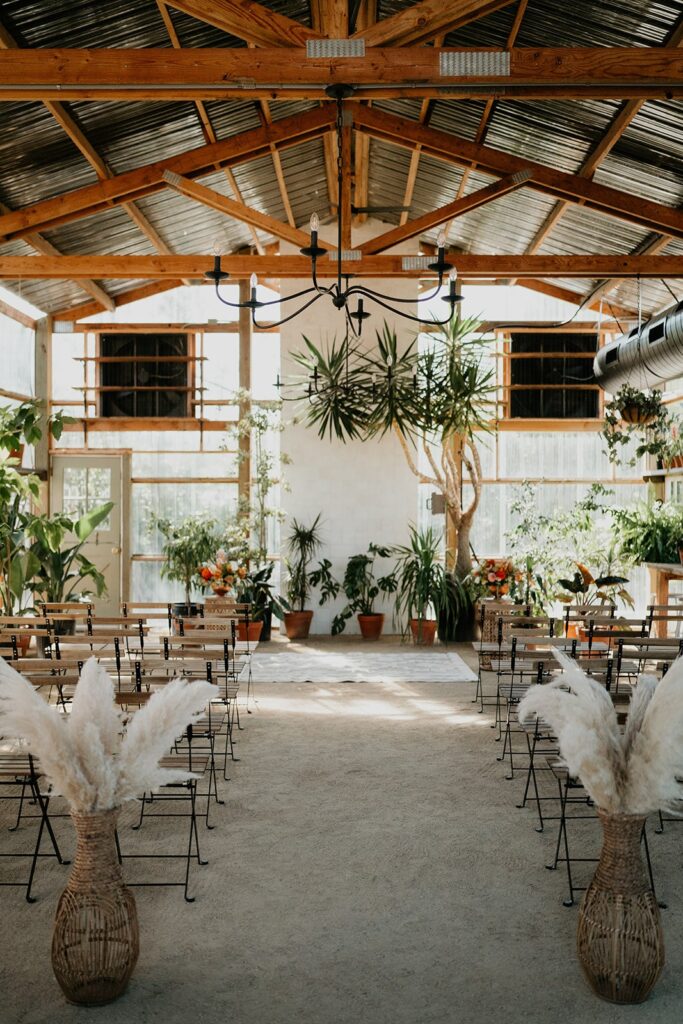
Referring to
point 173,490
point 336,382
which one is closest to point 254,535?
point 173,490

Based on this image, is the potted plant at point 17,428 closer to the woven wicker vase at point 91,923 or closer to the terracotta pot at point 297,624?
the terracotta pot at point 297,624

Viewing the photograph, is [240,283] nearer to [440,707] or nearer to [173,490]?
[173,490]

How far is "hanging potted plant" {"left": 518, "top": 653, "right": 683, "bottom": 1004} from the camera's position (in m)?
2.66

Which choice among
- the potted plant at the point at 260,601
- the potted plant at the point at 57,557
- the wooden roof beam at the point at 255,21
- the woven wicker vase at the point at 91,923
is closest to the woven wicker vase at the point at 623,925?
the woven wicker vase at the point at 91,923

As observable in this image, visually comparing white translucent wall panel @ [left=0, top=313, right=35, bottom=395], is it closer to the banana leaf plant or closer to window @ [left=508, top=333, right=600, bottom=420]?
the banana leaf plant

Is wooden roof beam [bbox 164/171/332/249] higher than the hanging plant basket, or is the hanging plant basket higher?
wooden roof beam [bbox 164/171/332/249]

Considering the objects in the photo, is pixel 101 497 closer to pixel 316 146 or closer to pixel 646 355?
pixel 316 146

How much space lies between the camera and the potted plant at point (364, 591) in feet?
35.9

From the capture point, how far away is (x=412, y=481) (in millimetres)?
11500

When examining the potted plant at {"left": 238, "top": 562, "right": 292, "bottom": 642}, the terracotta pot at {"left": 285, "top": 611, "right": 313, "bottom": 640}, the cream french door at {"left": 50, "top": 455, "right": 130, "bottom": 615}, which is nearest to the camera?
the potted plant at {"left": 238, "top": 562, "right": 292, "bottom": 642}

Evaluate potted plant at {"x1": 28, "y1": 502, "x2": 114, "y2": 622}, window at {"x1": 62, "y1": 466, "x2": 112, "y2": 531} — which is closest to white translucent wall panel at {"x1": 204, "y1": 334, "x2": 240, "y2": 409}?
window at {"x1": 62, "y1": 466, "x2": 112, "y2": 531}

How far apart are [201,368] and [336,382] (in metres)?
2.27

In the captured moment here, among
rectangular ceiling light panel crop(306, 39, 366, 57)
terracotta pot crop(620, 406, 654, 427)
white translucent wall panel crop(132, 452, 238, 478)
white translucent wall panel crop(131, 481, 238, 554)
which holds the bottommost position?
white translucent wall panel crop(131, 481, 238, 554)

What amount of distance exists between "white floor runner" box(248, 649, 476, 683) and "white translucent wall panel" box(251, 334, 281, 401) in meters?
3.54
